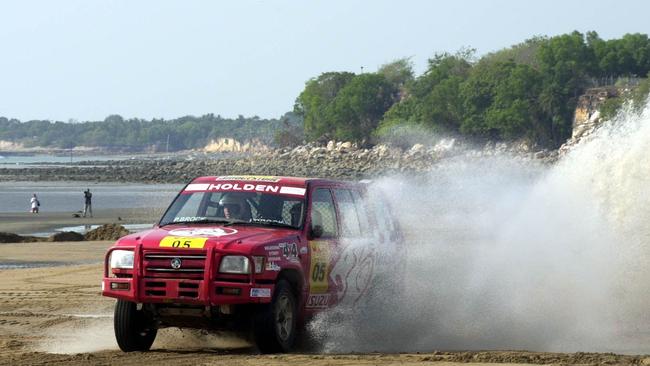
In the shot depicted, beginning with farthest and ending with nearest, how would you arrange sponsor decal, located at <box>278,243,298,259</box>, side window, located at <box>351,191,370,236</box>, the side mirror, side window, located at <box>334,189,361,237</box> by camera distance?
side window, located at <box>351,191,370,236</box>
side window, located at <box>334,189,361,237</box>
the side mirror
sponsor decal, located at <box>278,243,298,259</box>

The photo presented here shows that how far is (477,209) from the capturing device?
31.5m

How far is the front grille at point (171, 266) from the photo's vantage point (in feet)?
36.4

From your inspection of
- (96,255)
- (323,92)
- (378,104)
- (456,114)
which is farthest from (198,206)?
(323,92)

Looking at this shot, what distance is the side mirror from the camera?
1219cm

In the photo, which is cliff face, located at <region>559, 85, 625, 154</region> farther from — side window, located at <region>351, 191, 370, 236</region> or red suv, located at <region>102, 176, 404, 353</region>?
red suv, located at <region>102, 176, 404, 353</region>

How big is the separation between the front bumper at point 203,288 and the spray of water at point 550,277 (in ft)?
4.41

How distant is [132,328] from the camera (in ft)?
37.9

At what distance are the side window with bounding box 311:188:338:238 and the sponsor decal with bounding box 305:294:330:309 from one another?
24.8 inches

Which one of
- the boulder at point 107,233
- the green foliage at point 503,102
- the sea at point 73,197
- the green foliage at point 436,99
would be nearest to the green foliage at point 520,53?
the green foliage at point 436,99

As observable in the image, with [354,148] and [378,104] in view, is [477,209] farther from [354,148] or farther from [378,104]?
[378,104]

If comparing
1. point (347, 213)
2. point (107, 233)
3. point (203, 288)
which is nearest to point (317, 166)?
point (107, 233)

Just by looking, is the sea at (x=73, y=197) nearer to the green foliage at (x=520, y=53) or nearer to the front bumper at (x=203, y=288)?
the front bumper at (x=203, y=288)

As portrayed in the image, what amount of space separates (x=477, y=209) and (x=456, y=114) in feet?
376

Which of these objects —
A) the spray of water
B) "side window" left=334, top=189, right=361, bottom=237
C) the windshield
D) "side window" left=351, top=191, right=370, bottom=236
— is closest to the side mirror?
the windshield
